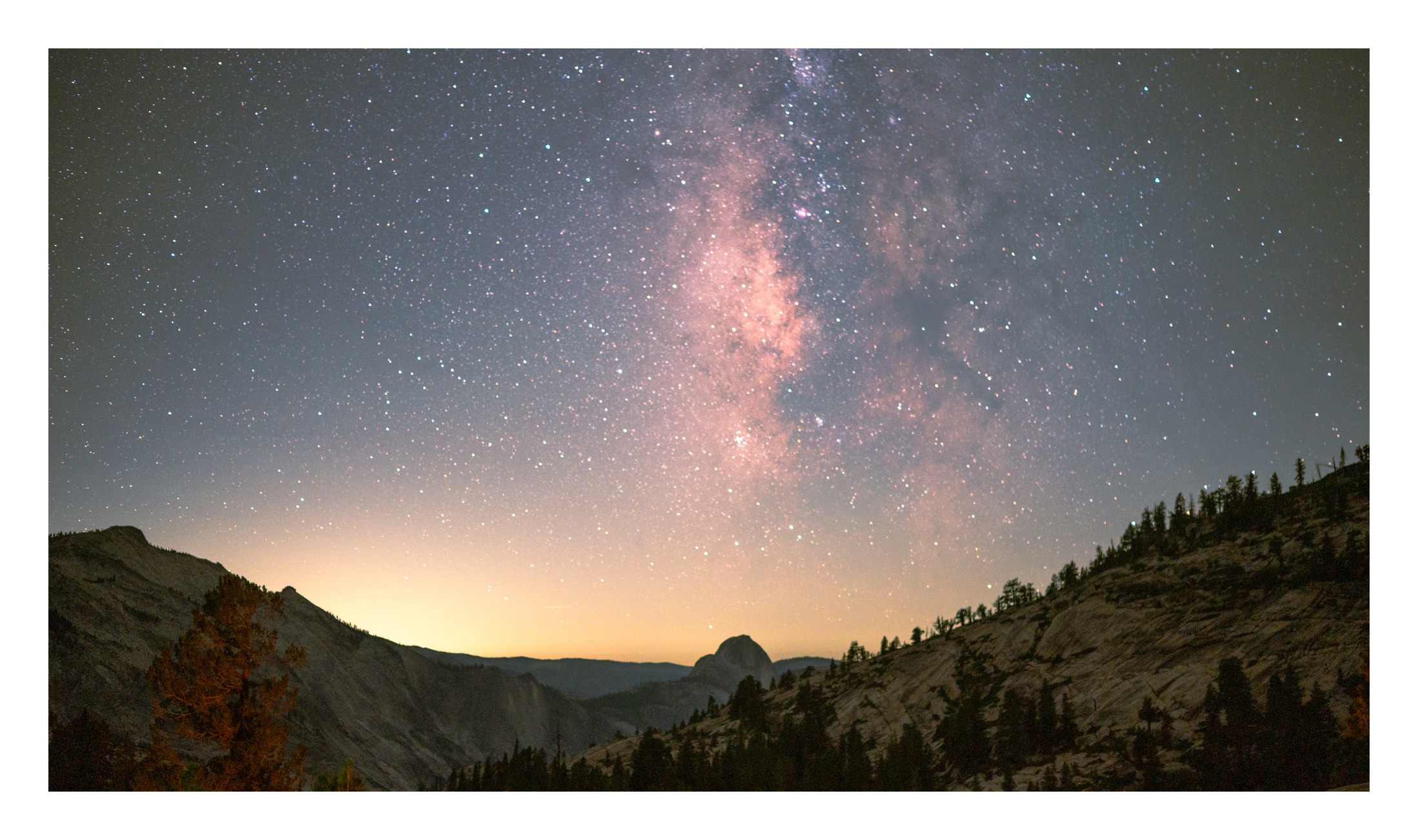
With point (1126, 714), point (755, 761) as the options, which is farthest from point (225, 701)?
point (1126, 714)

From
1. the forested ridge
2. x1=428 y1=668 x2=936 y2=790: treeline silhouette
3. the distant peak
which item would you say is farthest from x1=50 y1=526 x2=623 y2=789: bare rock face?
the forested ridge

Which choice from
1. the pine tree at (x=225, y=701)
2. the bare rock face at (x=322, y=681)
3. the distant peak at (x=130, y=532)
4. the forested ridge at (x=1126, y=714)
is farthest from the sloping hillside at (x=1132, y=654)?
the distant peak at (x=130, y=532)

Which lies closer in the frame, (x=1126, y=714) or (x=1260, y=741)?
(x=1260, y=741)

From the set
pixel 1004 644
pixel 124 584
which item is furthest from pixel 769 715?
pixel 124 584

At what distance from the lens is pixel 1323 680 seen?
27594mm

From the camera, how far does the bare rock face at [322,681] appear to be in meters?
83.0

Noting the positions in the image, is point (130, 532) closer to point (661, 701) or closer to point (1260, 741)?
point (661, 701)

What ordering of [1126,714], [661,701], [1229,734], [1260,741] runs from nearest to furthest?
[1260,741] < [1229,734] < [1126,714] < [661,701]

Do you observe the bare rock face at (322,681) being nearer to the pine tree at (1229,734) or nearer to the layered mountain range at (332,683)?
the layered mountain range at (332,683)

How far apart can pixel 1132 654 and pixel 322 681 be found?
367 feet

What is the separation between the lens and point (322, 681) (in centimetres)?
11769

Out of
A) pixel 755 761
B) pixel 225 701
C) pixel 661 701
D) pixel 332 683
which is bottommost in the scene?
pixel 661 701

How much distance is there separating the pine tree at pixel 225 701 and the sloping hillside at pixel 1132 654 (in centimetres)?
2230
